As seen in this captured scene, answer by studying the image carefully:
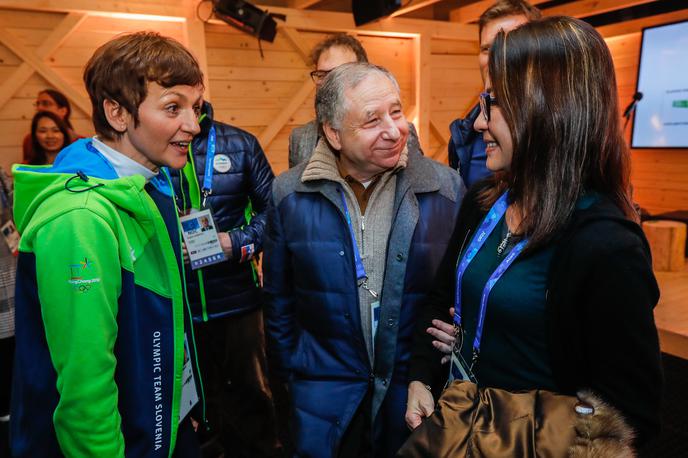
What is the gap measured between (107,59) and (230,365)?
→ 1.68 metres

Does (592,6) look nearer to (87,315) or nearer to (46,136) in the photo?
(46,136)

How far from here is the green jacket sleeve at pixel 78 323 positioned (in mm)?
1111

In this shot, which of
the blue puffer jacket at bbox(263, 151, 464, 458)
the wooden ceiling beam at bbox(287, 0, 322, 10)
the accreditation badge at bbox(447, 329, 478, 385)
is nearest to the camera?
the accreditation badge at bbox(447, 329, 478, 385)

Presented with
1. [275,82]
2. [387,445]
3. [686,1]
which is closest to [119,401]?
[387,445]

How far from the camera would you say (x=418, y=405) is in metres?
1.43

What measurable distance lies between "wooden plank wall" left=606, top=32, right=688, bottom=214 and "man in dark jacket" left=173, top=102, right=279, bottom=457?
5.12m

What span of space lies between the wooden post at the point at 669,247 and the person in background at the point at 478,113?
→ 2.07 metres

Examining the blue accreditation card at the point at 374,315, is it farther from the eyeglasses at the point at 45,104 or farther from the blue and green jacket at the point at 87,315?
the eyeglasses at the point at 45,104

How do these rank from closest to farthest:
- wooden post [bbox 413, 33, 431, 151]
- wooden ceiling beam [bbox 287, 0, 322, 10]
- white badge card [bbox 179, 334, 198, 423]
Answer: white badge card [bbox 179, 334, 198, 423], wooden ceiling beam [bbox 287, 0, 322, 10], wooden post [bbox 413, 33, 431, 151]

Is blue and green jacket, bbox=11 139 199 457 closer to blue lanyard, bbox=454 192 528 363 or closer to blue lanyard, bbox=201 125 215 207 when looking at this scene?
blue lanyard, bbox=454 192 528 363

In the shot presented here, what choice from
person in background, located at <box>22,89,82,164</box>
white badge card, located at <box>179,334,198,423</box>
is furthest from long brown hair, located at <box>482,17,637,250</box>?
person in background, located at <box>22,89,82,164</box>

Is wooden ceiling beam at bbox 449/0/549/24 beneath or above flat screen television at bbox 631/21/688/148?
above

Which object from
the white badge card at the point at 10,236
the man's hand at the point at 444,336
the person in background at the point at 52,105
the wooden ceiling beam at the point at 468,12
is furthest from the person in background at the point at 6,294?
the wooden ceiling beam at the point at 468,12

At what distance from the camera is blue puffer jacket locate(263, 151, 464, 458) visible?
65.2 inches
